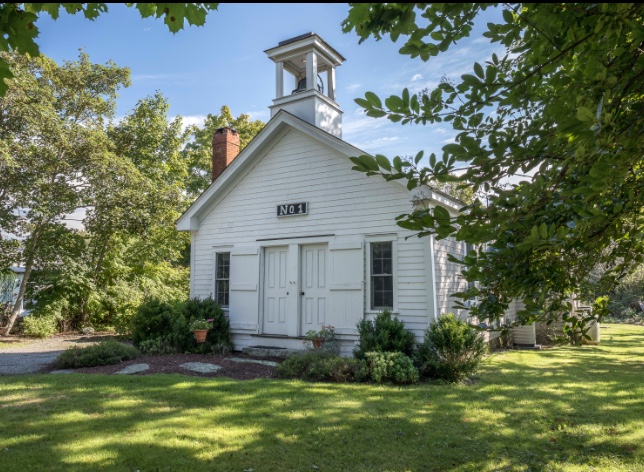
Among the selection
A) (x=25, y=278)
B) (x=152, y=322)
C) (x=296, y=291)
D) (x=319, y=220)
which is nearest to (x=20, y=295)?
(x=25, y=278)

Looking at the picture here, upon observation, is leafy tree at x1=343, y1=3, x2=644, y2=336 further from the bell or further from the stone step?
the bell

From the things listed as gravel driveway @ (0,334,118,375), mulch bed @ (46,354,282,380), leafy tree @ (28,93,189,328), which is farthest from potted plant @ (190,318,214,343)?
leafy tree @ (28,93,189,328)

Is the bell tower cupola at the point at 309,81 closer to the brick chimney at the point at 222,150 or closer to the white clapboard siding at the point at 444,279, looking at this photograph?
the brick chimney at the point at 222,150

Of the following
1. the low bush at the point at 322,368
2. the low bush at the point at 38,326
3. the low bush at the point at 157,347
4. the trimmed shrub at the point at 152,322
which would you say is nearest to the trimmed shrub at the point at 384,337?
the low bush at the point at 322,368

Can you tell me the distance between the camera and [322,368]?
869cm

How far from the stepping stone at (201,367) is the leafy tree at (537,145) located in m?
7.41

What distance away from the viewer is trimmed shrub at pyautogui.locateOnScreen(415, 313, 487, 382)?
8.88 m

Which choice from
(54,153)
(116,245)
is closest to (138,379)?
(54,153)

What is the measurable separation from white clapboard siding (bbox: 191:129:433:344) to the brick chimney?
1364mm

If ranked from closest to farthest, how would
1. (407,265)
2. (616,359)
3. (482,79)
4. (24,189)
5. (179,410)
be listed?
(482,79) < (179,410) < (407,265) < (616,359) < (24,189)

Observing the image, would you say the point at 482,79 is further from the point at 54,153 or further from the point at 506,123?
the point at 54,153

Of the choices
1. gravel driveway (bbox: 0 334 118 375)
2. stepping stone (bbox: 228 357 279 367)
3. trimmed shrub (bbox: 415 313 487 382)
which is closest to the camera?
trimmed shrub (bbox: 415 313 487 382)

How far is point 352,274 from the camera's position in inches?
422

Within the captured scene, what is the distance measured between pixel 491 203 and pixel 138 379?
23.8 ft
